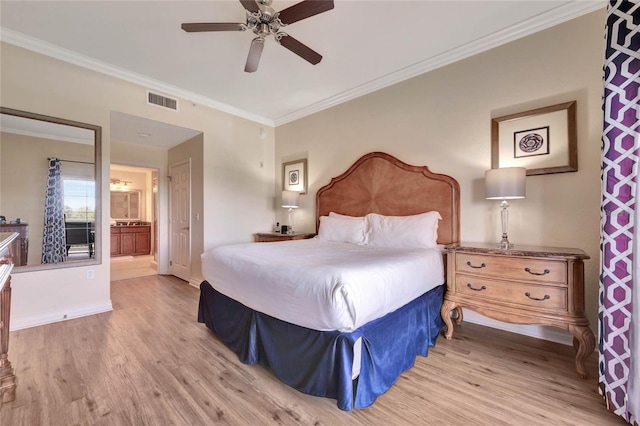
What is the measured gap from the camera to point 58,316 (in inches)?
117

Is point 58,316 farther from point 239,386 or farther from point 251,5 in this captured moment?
point 251,5

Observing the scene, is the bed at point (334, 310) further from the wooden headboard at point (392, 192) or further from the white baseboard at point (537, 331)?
the white baseboard at point (537, 331)

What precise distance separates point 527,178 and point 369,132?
1.94 m

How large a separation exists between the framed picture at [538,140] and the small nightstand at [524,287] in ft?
2.73

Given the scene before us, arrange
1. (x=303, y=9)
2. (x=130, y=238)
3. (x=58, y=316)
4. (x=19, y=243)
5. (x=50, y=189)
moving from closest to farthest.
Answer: (x=303, y=9)
(x=19, y=243)
(x=58, y=316)
(x=50, y=189)
(x=130, y=238)

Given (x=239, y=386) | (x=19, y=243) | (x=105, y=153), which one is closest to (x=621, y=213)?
(x=239, y=386)

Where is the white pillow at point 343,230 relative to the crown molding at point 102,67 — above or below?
below

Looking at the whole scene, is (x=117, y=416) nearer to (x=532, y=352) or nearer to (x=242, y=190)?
(x=532, y=352)

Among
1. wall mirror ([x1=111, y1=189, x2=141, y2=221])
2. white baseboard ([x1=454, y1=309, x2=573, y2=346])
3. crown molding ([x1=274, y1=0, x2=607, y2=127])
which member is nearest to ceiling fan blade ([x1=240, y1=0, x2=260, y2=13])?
crown molding ([x1=274, y1=0, x2=607, y2=127])

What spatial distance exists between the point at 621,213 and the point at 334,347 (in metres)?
1.73

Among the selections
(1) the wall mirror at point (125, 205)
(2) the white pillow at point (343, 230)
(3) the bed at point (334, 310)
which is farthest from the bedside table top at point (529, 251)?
(1) the wall mirror at point (125, 205)

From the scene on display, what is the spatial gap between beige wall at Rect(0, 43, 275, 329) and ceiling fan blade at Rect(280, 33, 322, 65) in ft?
7.69

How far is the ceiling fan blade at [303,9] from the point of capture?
192 cm

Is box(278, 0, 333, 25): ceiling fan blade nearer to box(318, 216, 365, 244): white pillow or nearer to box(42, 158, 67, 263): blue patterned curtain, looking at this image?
box(318, 216, 365, 244): white pillow
